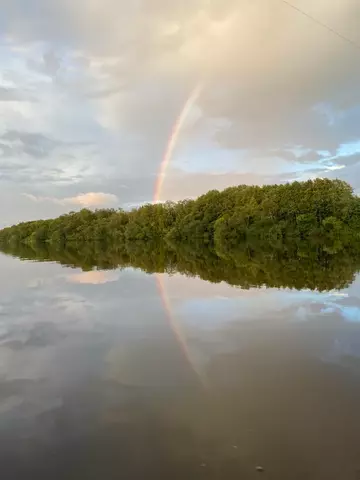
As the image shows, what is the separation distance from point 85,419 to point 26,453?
107 cm

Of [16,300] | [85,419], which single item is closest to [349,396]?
[85,419]

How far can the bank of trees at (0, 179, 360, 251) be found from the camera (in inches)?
2484

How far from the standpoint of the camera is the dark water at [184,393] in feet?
17.4

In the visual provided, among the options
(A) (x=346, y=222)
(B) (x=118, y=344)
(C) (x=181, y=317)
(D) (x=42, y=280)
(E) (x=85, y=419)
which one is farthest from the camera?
(A) (x=346, y=222)

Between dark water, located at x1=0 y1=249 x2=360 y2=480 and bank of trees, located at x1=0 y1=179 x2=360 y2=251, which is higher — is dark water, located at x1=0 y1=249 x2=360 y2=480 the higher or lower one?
the lower one

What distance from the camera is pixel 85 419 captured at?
6.56 meters

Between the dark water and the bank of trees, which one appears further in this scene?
the bank of trees

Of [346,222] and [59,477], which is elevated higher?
[346,222]

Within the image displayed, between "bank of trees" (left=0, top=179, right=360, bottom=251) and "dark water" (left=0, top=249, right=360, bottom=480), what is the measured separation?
1645 inches

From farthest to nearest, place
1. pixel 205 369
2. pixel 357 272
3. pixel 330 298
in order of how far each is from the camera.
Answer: pixel 357 272 → pixel 330 298 → pixel 205 369

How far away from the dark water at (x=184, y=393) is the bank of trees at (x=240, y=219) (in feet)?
137

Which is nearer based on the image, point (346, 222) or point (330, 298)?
point (330, 298)

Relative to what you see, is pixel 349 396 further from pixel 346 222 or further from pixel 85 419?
pixel 346 222

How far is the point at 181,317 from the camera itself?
540 inches
